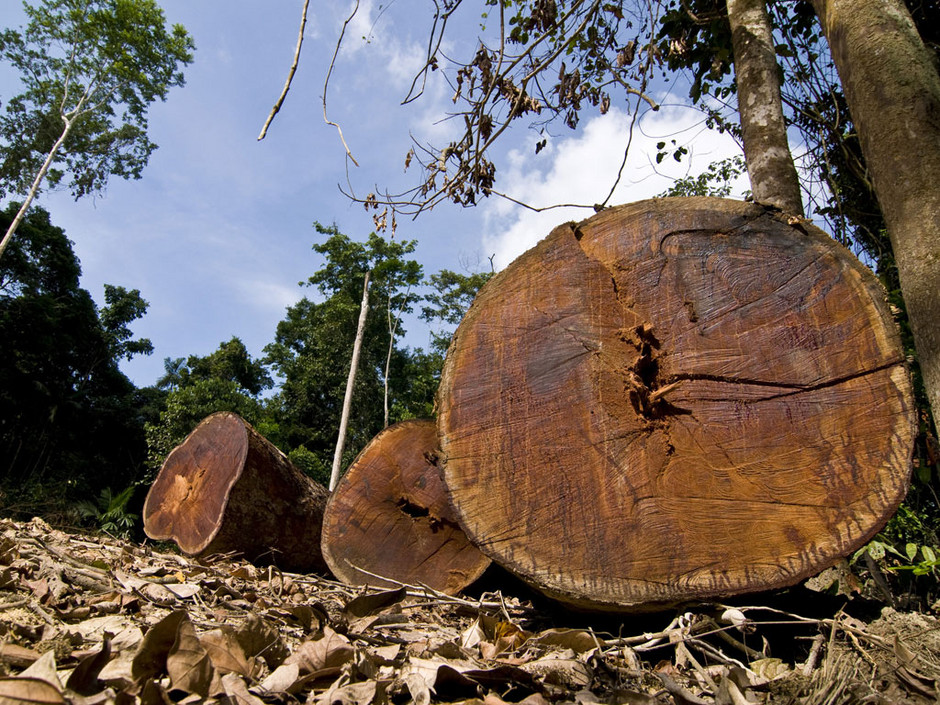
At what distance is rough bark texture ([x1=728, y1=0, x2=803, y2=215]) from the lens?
242cm

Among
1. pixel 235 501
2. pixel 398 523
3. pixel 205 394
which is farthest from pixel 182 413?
pixel 398 523

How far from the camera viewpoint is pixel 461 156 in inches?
135

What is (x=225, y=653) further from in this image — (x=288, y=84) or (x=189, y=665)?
(x=288, y=84)

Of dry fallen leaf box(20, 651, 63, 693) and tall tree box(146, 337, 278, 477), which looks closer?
dry fallen leaf box(20, 651, 63, 693)

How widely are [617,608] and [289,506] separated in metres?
2.34

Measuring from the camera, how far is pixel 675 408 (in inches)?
60.1

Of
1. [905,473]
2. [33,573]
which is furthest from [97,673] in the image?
[905,473]

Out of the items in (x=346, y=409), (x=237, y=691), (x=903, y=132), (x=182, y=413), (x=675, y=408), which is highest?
(x=346, y=409)

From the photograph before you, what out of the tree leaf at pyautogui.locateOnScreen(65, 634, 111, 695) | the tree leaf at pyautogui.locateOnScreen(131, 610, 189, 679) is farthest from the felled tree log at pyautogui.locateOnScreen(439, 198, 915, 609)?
the tree leaf at pyautogui.locateOnScreen(65, 634, 111, 695)

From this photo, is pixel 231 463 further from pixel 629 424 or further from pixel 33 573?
pixel 629 424

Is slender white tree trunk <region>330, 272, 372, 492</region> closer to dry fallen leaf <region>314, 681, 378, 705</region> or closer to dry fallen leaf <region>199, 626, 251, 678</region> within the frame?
dry fallen leaf <region>199, 626, 251, 678</region>

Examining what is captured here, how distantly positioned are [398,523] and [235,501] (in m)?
1.08

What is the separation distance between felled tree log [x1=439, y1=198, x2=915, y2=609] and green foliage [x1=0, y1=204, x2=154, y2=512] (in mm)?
12582

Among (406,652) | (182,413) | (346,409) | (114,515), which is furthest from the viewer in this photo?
(346,409)
